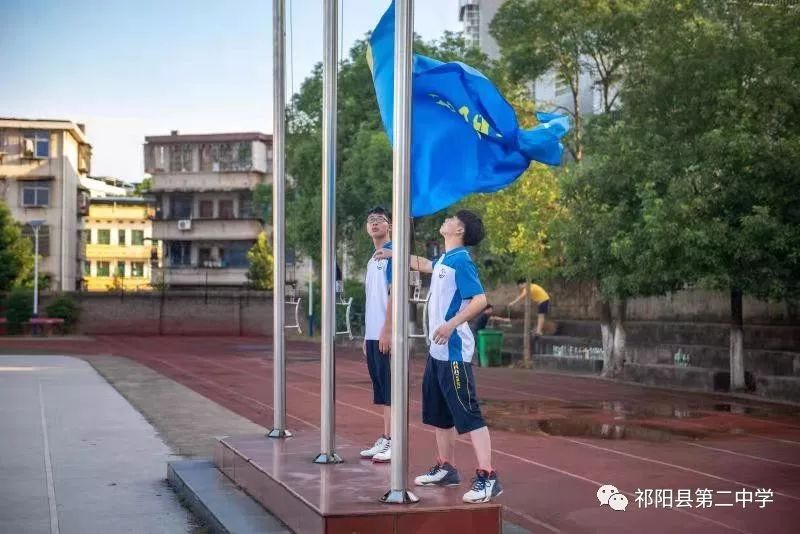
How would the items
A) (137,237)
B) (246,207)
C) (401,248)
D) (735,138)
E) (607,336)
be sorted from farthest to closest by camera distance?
1. (137,237)
2. (246,207)
3. (607,336)
4. (735,138)
5. (401,248)

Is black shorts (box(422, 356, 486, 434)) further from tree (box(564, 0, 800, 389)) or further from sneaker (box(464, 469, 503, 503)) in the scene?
tree (box(564, 0, 800, 389))

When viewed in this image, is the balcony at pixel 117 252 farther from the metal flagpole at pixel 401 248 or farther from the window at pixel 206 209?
the metal flagpole at pixel 401 248

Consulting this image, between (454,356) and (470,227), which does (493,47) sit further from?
(454,356)

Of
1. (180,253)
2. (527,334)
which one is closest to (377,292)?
(527,334)

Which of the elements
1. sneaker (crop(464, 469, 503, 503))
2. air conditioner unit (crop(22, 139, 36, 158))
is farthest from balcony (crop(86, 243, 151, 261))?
sneaker (crop(464, 469, 503, 503))

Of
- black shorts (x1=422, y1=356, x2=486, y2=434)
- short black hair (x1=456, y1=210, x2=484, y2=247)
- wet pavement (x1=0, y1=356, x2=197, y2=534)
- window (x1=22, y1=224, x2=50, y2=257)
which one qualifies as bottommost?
wet pavement (x1=0, y1=356, x2=197, y2=534)

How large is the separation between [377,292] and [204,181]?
6119cm

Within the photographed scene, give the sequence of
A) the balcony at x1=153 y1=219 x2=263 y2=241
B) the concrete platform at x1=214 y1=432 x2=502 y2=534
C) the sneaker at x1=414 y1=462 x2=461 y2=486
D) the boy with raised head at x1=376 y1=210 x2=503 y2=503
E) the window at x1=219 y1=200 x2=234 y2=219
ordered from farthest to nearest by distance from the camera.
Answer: the window at x1=219 y1=200 x2=234 y2=219 < the balcony at x1=153 y1=219 x2=263 y2=241 < the sneaker at x1=414 y1=462 x2=461 y2=486 < the boy with raised head at x1=376 y1=210 x2=503 y2=503 < the concrete platform at x1=214 y1=432 x2=502 y2=534

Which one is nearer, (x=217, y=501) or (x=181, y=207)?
(x=217, y=501)

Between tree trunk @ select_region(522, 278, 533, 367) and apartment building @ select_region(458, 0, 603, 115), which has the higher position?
apartment building @ select_region(458, 0, 603, 115)

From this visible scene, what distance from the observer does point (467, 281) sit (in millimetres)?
7555

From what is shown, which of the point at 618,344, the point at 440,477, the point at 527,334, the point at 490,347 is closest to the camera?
the point at 440,477

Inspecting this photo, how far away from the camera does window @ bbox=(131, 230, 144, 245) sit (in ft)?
259

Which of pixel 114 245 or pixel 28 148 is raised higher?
pixel 28 148
